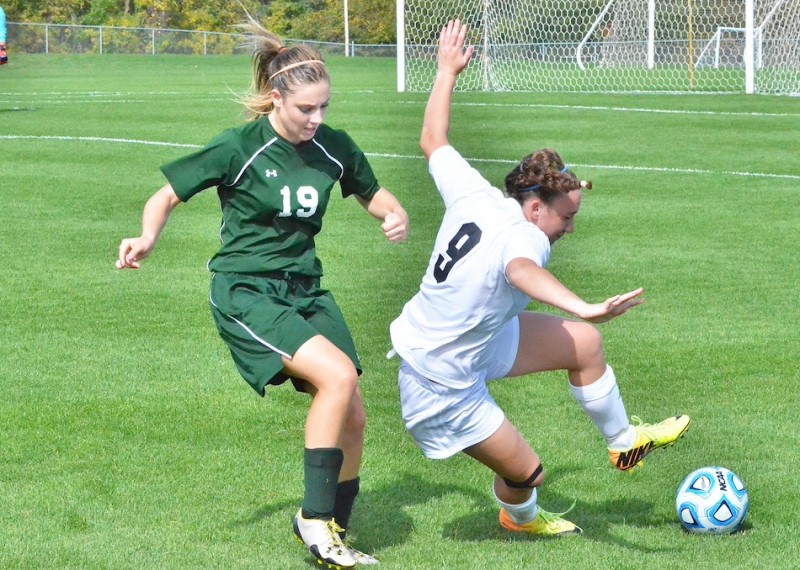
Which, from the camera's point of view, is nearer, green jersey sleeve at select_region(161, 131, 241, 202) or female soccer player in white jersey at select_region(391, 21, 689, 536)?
female soccer player in white jersey at select_region(391, 21, 689, 536)

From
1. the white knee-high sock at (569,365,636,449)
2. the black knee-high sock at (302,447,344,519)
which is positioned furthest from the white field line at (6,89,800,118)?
the black knee-high sock at (302,447,344,519)

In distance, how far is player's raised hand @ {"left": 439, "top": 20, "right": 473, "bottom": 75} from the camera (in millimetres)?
4902

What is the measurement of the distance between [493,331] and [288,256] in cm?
78

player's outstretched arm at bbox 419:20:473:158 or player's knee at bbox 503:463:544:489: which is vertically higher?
player's outstretched arm at bbox 419:20:473:158

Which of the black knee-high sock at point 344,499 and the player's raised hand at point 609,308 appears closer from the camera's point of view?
the player's raised hand at point 609,308

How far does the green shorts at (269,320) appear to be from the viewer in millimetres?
4344

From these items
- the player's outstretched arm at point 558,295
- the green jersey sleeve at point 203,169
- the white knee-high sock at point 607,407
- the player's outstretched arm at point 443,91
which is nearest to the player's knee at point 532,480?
the white knee-high sock at point 607,407

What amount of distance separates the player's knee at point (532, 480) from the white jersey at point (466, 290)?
38cm

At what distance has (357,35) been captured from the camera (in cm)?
6009

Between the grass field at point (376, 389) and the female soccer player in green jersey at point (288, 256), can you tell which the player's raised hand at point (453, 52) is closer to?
the female soccer player in green jersey at point (288, 256)

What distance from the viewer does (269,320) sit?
4.36 m

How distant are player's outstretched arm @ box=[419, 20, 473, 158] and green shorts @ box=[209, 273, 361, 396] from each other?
0.71 meters

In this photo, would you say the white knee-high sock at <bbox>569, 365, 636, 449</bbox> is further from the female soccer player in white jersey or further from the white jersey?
the white jersey

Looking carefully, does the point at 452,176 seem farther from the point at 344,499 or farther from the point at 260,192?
the point at 344,499
